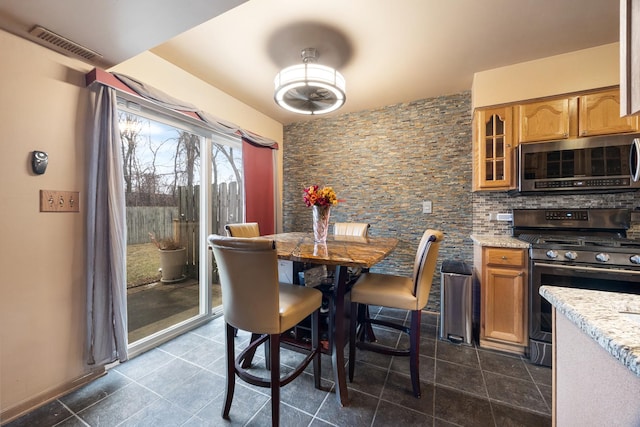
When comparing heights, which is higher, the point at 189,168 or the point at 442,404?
the point at 189,168

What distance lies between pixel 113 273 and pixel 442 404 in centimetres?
236

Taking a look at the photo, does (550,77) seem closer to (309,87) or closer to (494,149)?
(494,149)

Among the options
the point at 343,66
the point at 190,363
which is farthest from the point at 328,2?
the point at 190,363

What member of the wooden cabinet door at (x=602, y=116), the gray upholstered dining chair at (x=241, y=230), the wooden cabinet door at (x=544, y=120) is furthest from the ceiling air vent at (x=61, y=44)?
the wooden cabinet door at (x=602, y=116)

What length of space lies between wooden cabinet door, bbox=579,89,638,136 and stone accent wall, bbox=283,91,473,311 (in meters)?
0.89

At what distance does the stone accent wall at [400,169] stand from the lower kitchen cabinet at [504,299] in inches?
27.3

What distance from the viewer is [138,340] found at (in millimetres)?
2176

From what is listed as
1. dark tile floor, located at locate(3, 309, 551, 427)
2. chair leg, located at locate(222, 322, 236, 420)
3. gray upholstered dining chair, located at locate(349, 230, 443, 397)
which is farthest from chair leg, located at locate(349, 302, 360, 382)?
chair leg, located at locate(222, 322, 236, 420)

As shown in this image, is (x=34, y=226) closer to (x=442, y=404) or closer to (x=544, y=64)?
(x=442, y=404)

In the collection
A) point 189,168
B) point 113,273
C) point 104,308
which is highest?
point 189,168

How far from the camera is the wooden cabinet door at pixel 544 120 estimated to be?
2.22 metres

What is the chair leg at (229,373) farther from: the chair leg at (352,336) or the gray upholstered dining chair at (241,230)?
the gray upholstered dining chair at (241,230)

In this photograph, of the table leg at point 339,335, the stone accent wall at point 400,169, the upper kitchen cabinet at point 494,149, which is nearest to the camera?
the table leg at point 339,335

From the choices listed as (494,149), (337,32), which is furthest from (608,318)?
(494,149)
